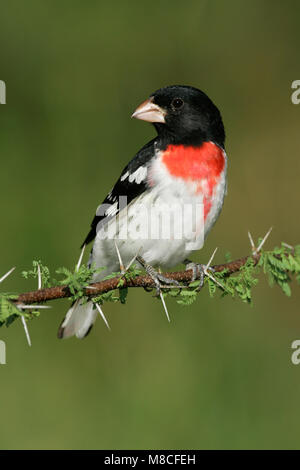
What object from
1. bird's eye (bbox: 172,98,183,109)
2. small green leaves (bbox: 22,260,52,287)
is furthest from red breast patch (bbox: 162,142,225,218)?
small green leaves (bbox: 22,260,52,287)

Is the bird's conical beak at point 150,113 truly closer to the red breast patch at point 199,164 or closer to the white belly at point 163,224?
the red breast patch at point 199,164

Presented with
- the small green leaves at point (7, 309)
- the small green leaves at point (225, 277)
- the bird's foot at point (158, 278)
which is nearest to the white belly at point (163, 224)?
the bird's foot at point (158, 278)

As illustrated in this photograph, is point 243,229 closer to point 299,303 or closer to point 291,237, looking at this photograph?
point 291,237

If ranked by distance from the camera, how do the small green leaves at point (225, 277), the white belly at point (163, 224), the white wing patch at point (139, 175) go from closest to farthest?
the small green leaves at point (225, 277)
the white belly at point (163, 224)
the white wing patch at point (139, 175)

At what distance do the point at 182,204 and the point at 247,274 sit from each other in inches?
40.1

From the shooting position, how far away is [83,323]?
383cm

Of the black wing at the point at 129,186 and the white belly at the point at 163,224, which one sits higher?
the black wing at the point at 129,186

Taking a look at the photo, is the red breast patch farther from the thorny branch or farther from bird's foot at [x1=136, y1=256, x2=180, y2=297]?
the thorny branch

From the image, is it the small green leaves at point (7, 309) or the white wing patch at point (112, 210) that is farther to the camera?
the white wing patch at point (112, 210)

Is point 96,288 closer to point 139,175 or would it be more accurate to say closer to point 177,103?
point 139,175

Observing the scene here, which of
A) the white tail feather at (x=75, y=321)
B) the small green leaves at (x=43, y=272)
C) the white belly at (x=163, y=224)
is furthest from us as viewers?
the white tail feather at (x=75, y=321)

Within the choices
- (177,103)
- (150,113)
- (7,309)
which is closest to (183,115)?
(177,103)

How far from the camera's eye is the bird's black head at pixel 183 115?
3.54 m

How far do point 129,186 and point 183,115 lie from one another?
1.66 feet
